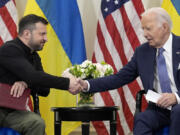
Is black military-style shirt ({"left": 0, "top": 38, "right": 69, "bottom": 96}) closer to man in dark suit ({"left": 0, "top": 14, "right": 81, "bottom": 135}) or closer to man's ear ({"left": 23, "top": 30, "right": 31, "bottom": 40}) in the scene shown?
man in dark suit ({"left": 0, "top": 14, "right": 81, "bottom": 135})

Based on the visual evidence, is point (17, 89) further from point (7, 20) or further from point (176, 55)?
point (7, 20)

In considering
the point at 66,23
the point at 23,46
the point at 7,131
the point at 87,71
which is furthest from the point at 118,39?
the point at 7,131

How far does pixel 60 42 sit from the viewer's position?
475 cm

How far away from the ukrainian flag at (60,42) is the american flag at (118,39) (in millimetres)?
259

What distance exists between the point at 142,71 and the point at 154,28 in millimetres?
398

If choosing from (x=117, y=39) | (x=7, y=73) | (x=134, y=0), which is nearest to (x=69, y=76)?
(x=7, y=73)

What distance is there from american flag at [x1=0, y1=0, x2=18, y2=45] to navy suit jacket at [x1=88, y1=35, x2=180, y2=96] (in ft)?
5.12

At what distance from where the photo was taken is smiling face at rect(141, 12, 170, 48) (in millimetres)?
3309

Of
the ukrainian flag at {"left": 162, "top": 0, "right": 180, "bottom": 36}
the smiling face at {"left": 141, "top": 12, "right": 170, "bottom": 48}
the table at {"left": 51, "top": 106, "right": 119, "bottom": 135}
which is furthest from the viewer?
the ukrainian flag at {"left": 162, "top": 0, "right": 180, "bottom": 36}

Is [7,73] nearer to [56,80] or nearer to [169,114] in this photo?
[56,80]

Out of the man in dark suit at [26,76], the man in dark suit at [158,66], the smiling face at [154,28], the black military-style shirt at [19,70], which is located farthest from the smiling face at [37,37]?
the smiling face at [154,28]

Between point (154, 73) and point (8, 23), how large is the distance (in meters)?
2.16

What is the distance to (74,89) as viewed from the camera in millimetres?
3473

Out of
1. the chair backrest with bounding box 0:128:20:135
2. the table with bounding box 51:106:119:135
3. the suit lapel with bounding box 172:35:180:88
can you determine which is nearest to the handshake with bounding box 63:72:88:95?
the table with bounding box 51:106:119:135
